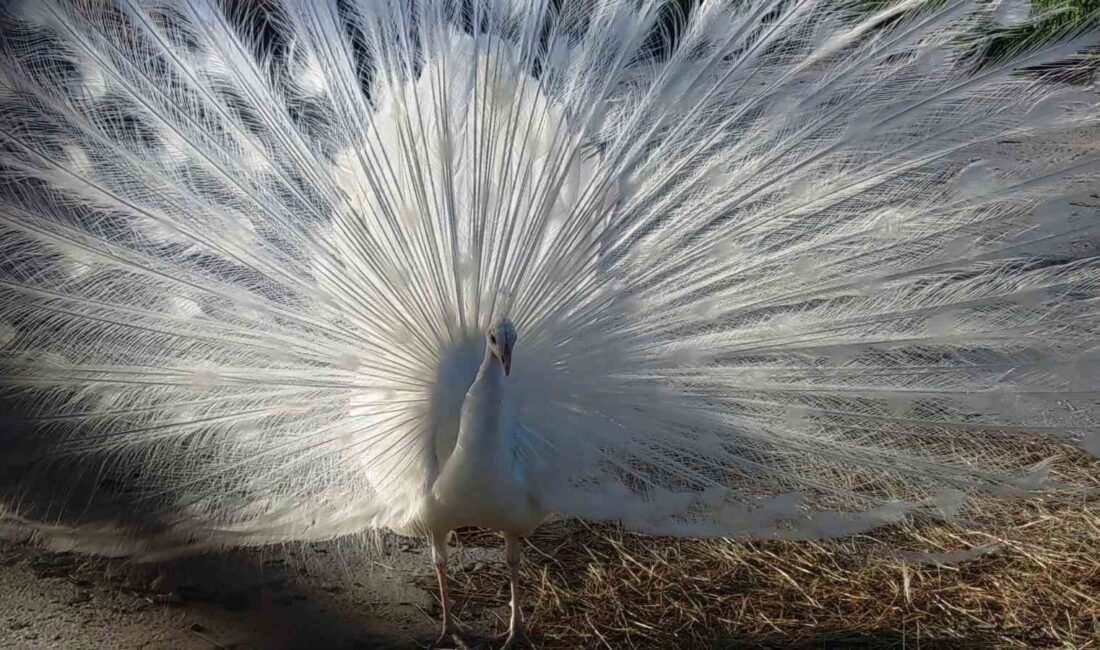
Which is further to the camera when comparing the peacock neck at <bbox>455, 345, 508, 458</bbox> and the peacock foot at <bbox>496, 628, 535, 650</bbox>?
the peacock foot at <bbox>496, 628, 535, 650</bbox>

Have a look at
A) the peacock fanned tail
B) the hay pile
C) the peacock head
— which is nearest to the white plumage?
the peacock fanned tail

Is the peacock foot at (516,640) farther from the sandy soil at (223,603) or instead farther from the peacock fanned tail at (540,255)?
the peacock fanned tail at (540,255)

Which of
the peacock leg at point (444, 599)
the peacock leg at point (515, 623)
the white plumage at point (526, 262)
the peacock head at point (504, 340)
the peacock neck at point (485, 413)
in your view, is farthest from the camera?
the peacock leg at point (515, 623)

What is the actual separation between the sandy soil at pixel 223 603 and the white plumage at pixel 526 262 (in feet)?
1.86

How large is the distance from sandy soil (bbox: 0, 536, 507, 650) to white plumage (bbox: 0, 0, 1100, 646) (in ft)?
1.86

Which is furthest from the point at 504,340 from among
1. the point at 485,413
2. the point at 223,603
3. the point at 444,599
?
the point at 223,603

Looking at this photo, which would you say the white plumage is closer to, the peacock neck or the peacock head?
the peacock neck

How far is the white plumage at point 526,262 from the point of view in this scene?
113 inches

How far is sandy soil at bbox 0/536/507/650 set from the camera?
3.38 meters

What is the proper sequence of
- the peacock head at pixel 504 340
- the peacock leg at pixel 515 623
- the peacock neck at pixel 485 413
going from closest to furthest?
the peacock head at pixel 504 340 < the peacock neck at pixel 485 413 < the peacock leg at pixel 515 623

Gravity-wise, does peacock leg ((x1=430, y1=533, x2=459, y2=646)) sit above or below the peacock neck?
below

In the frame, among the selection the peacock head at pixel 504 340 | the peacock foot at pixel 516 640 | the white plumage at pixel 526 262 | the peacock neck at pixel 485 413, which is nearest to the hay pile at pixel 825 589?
the peacock foot at pixel 516 640

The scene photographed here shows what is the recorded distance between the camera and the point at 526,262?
3.05 m

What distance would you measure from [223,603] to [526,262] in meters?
1.55
